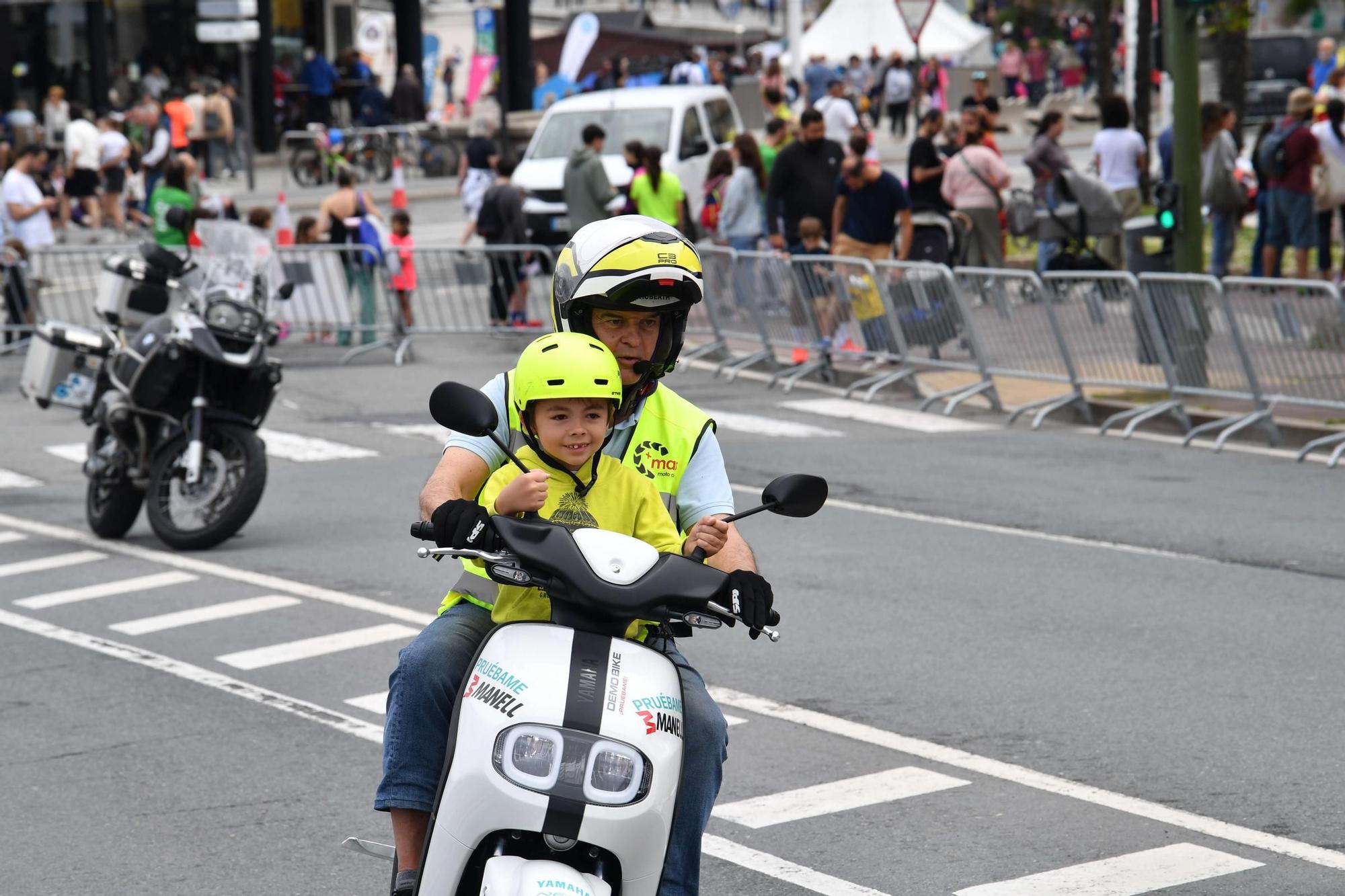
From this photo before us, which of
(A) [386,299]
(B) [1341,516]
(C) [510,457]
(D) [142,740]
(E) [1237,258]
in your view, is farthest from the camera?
(E) [1237,258]

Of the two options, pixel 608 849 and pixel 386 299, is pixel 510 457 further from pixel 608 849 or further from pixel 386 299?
pixel 386 299

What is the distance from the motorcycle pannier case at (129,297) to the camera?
1161 cm

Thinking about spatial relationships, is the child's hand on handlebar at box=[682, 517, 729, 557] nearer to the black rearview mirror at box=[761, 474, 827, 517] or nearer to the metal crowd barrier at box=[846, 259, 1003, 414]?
the black rearview mirror at box=[761, 474, 827, 517]

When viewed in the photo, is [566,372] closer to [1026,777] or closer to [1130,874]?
[1130,874]

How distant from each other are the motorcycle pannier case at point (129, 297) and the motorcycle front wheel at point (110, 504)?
731 mm

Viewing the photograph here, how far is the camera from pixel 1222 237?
20.1 m

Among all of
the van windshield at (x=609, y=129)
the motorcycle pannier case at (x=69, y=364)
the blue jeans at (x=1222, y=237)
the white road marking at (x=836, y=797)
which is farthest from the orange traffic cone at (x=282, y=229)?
the white road marking at (x=836, y=797)

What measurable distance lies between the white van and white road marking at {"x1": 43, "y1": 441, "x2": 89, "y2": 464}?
1006cm

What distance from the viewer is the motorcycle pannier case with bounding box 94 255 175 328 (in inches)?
457

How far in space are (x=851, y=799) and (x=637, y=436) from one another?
7.47 feet

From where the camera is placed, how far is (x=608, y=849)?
388 centimetres

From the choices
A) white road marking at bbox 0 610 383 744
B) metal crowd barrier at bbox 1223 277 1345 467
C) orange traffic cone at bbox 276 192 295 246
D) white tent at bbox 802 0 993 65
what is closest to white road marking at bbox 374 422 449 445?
metal crowd barrier at bbox 1223 277 1345 467

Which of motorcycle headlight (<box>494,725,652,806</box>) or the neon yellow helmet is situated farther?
the neon yellow helmet

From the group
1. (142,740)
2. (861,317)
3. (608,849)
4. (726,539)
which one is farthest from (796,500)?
(861,317)
